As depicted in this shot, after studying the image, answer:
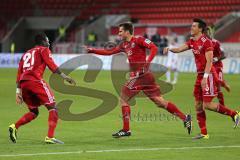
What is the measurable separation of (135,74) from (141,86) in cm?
27

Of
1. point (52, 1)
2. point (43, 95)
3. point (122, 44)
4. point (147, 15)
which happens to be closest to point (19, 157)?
point (43, 95)

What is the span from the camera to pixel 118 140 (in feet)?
40.9

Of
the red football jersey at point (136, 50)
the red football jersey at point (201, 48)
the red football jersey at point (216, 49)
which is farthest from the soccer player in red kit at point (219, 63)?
the red football jersey at point (136, 50)

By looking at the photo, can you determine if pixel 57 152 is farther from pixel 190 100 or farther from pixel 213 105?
pixel 190 100

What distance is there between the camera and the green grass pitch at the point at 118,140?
10594mm

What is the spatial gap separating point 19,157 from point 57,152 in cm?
75

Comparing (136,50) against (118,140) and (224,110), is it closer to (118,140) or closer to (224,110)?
(118,140)

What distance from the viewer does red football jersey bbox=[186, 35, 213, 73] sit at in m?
12.5

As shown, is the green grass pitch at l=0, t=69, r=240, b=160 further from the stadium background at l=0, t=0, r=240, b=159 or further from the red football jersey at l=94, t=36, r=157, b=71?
the red football jersey at l=94, t=36, r=157, b=71

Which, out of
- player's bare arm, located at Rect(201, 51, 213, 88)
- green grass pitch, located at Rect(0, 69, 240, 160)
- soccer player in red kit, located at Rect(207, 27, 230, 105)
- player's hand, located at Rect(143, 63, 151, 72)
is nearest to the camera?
green grass pitch, located at Rect(0, 69, 240, 160)

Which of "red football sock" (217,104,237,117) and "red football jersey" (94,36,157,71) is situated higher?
"red football jersey" (94,36,157,71)

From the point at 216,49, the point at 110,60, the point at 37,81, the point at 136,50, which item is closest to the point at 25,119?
the point at 37,81

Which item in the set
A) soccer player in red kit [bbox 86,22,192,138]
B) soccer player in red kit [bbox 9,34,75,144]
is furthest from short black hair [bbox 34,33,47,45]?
soccer player in red kit [bbox 86,22,192,138]

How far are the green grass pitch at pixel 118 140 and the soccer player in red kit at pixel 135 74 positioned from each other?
14.4 inches
